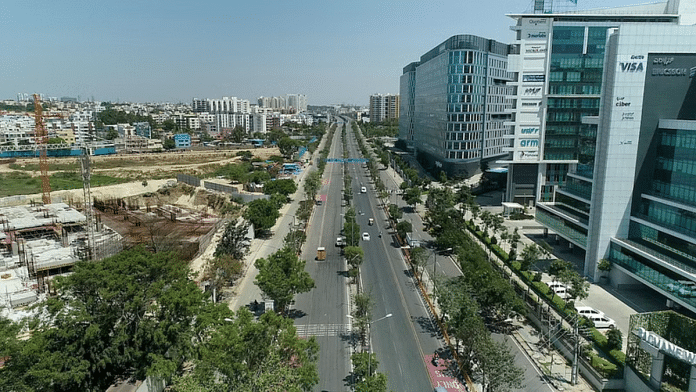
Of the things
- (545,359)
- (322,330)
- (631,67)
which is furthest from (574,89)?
→ (322,330)

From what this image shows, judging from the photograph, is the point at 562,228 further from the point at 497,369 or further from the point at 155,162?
the point at 155,162

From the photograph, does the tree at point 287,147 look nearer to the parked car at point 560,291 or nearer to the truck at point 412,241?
the truck at point 412,241

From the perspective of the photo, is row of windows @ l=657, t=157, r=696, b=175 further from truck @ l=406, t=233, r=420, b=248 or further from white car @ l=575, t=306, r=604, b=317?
truck @ l=406, t=233, r=420, b=248

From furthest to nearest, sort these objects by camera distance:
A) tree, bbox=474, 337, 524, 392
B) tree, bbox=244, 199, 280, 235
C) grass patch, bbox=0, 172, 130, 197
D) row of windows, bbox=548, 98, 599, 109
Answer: grass patch, bbox=0, 172, 130, 197
row of windows, bbox=548, 98, 599, 109
tree, bbox=244, 199, 280, 235
tree, bbox=474, 337, 524, 392

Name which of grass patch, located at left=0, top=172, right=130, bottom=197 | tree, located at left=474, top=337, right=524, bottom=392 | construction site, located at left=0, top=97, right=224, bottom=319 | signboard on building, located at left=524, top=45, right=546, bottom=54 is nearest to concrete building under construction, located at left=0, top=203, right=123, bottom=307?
construction site, located at left=0, top=97, right=224, bottom=319

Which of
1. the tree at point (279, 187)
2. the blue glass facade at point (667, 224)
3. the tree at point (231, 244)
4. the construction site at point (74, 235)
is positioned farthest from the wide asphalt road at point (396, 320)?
the tree at point (279, 187)
